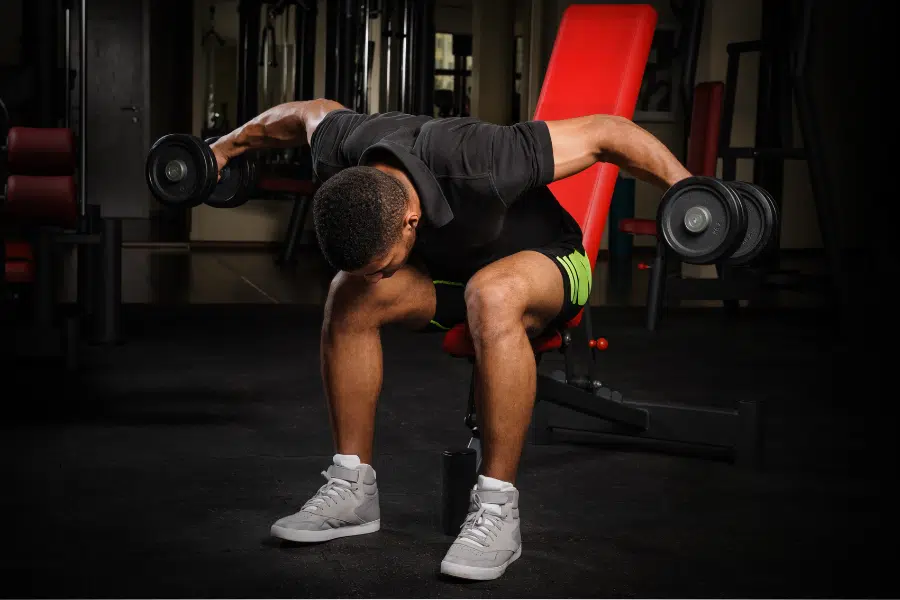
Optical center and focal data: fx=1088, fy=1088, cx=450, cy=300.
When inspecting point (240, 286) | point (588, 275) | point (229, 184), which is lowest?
point (240, 286)

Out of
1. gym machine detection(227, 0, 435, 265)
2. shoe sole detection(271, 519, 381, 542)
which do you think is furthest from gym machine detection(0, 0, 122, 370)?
gym machine detection(227, 0, 435, 265)

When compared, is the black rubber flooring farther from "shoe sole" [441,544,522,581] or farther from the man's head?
the man's head

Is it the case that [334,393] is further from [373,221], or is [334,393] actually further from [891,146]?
[891,146]

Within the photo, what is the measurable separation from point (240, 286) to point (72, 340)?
2162mm

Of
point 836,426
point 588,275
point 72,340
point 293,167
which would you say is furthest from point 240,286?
point 588,275

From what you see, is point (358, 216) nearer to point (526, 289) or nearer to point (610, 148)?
point (526, 289)

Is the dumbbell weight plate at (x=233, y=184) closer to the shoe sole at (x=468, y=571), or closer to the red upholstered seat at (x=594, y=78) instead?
the red upholstered seat at (x=594, y=78)

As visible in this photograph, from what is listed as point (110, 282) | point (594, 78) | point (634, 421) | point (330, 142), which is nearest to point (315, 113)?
point (330, 142)

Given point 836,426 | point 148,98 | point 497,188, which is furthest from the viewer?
point 148,98

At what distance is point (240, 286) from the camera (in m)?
5.53

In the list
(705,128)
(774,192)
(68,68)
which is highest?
(68,68)

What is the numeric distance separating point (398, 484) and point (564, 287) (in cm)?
61

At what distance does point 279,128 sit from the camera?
1.93m

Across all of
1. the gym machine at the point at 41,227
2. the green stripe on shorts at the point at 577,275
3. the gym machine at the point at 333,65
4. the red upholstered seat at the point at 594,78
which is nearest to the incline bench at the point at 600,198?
the red upholstered seat at the point at 594,78
